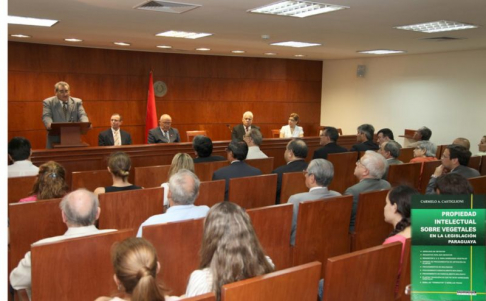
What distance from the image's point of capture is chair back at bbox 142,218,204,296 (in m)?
2.61

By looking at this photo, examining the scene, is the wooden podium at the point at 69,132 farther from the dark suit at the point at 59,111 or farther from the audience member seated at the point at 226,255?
the audience member seated at the point at 226,255

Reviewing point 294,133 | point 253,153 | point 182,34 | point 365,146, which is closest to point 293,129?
point 294,133

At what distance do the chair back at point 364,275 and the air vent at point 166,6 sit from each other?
3.17 m

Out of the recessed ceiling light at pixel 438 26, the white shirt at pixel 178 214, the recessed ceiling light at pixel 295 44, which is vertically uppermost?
the recessed ceiling light at pixel 295 44

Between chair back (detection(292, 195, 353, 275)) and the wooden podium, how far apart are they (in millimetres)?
3401

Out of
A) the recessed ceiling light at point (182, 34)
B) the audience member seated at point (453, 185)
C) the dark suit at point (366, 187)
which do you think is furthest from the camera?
the recessed ceiling light at point (182, 34)

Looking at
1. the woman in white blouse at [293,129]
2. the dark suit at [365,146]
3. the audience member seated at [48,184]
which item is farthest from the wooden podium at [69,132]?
the woman in white blouse at [293,129]

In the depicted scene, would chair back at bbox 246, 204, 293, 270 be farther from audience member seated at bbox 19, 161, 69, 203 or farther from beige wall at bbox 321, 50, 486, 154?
beige wall at bbox 321, 50, 486, 154

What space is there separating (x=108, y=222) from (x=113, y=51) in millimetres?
7186

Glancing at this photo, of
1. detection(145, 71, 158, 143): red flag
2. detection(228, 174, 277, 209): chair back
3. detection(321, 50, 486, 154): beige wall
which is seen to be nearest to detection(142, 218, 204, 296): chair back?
detection(228, 174, 277, 209): chair back

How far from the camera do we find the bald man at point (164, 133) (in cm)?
739

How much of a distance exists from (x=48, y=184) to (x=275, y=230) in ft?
5.61

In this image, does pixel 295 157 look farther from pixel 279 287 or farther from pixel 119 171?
pixel 279 287

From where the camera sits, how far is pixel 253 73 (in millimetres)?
11547
